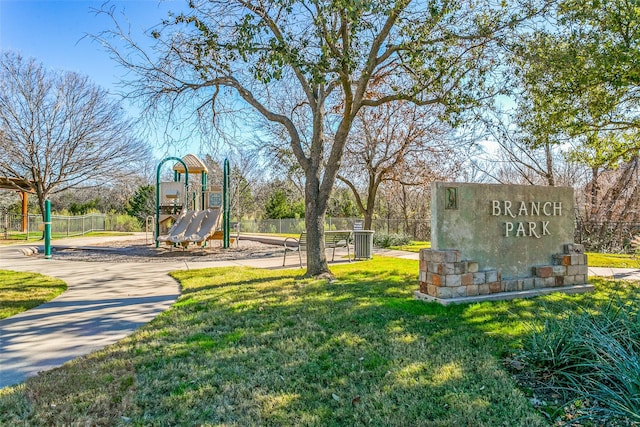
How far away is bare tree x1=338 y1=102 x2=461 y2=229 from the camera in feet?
45.7

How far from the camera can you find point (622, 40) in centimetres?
694

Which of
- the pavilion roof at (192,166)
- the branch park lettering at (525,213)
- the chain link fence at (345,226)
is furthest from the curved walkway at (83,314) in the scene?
the chain link fence at (345,226)

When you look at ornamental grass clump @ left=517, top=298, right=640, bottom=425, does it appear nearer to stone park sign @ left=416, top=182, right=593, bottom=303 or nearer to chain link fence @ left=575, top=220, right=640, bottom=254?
stone park sign @ left=416, top=182, right=593, bottom=303

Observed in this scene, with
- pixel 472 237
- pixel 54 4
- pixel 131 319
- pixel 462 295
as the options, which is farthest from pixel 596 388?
pixel 54 4

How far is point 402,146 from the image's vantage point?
14078 millimetres

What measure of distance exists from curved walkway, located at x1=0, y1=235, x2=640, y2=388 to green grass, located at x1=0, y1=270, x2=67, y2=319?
0.56 feet

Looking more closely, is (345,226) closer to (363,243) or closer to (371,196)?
(371,196)

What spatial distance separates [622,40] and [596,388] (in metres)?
7.01

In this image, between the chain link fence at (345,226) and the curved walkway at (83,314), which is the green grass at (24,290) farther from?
the chain link fence at (345,226)

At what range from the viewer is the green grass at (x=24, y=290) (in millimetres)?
5211

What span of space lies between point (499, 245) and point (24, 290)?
7695mm

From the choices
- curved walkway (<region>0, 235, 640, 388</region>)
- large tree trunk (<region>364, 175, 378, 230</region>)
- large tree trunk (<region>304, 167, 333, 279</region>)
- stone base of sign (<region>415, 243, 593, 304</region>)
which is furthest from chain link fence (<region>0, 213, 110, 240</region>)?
stone base of sign (<region>415, 243, 593, 304</region>)

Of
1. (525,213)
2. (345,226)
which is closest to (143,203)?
(345,226)

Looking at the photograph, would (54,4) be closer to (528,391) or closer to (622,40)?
(528,391)
